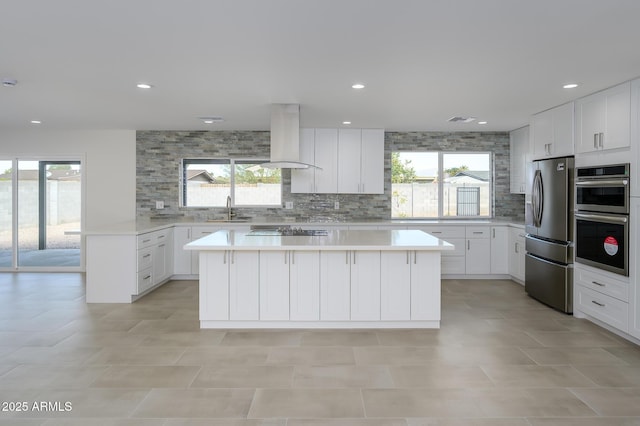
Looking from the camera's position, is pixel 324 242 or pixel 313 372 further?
pixel 324 242

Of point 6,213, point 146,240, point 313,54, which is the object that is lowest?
point 146,240

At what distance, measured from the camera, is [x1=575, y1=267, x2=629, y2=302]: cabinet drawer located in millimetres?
3609

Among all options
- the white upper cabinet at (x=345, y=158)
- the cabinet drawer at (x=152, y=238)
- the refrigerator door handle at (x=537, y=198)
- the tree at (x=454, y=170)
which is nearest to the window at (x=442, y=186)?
the tree at (x=454, y=170)

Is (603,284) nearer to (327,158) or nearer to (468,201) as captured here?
(468,201)

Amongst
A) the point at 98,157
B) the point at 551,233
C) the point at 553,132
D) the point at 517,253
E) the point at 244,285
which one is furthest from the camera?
the point at 98,157

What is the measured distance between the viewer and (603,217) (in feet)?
12.5

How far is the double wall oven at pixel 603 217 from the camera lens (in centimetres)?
359

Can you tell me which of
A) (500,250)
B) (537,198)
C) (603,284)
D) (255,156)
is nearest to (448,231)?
(500,250)

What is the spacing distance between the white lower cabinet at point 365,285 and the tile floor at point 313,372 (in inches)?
7.5

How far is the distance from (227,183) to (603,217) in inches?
203

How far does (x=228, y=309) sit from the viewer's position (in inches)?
151

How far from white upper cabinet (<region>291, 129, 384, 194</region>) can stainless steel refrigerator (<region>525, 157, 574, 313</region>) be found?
2.19 m

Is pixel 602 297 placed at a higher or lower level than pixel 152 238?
lower

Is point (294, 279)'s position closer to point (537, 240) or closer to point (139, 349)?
point (139, 349)
